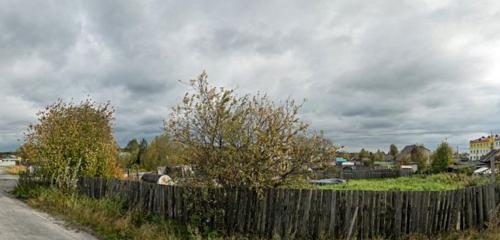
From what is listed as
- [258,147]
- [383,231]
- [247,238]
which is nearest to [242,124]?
[258,147]

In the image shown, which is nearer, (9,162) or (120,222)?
(120,222)

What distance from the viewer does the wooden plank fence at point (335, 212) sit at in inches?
353

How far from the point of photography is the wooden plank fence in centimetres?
898

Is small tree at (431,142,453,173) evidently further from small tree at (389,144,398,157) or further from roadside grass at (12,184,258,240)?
small tree at (389,144,398,157)

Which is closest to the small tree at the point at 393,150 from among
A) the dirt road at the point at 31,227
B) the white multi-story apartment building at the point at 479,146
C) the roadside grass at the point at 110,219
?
the white multi-story apartment building at the point at 479,146

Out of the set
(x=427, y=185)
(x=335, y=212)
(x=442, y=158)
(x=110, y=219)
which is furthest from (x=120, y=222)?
(x=442, y=158)

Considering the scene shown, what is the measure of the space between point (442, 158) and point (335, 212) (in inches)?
1971

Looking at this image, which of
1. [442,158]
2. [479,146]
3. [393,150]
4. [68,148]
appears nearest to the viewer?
[68,148]

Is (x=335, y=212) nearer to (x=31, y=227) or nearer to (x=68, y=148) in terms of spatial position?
(x=31, y=227)

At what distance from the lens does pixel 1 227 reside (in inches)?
404

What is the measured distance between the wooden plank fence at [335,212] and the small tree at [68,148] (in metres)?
9.13

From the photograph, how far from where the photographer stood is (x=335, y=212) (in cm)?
895

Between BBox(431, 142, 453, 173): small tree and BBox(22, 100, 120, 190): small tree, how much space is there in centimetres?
4521

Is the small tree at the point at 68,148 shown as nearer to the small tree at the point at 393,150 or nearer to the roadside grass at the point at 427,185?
the roadside grass at the point at 427,185
